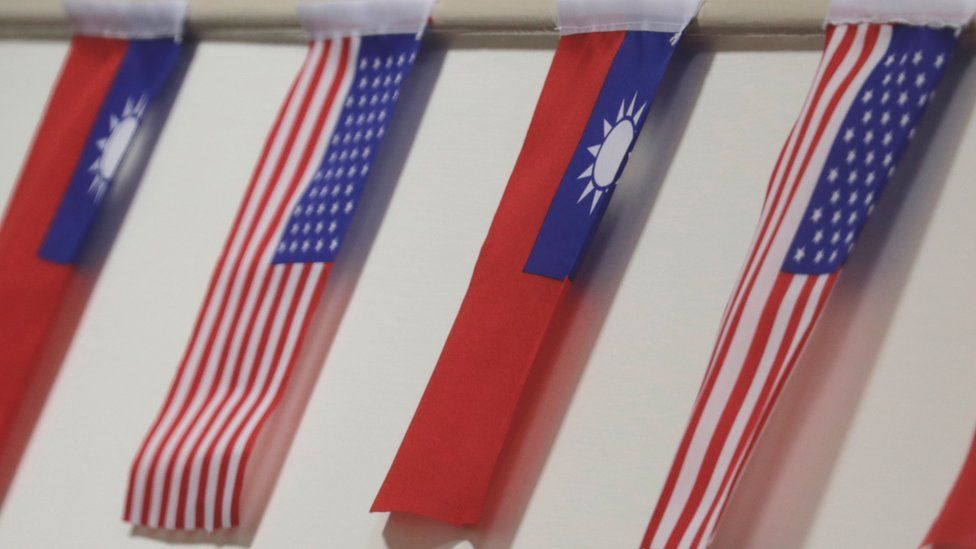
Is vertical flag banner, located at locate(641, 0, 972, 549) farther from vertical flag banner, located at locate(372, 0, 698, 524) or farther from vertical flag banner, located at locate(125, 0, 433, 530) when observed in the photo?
vertical flag banner, located at locate(125, 0, 433, 530)

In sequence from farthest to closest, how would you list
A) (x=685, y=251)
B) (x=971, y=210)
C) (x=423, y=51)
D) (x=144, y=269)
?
(x=144, y=269), (x=423, y=51), (x=685, y=251), (x=971, y=210)

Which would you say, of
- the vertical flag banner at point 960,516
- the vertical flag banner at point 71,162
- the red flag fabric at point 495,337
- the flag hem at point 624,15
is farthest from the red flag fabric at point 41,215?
the vertical flag banner at point 960,516

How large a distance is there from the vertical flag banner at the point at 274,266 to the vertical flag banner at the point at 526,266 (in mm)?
359

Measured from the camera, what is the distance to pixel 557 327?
7.54 ft

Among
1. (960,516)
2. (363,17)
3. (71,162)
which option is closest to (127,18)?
(71,162)

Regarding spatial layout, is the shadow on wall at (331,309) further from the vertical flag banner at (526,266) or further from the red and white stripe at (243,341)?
the vertical flag banner at (526,266)

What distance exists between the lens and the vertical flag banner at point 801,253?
1979 millimetres

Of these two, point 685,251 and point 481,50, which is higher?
point 481,50

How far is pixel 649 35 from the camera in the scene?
228 cm

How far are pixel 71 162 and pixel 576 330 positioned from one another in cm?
129

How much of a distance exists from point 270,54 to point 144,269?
1.75 feet

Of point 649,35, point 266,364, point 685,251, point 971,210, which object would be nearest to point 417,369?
point 266,364

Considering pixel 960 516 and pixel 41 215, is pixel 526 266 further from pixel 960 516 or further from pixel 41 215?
pixel 41 215

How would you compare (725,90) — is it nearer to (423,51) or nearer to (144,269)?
(423,51)
